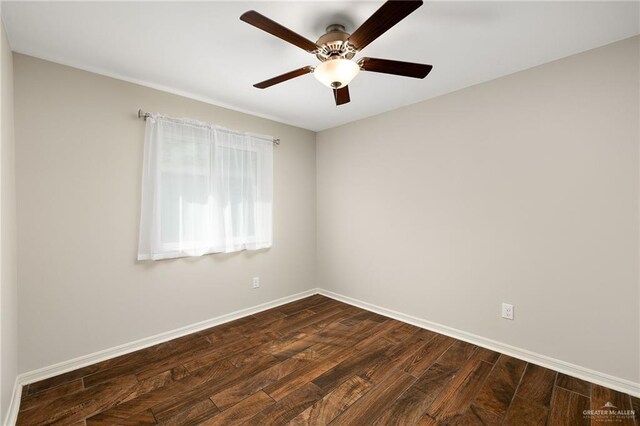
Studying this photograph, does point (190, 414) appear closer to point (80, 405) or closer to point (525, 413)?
point (80, 405)

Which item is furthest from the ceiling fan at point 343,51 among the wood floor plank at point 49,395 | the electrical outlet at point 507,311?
the wood floor plank at point 49,395

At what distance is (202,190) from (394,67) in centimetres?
209

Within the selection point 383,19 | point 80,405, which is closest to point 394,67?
point 383,19

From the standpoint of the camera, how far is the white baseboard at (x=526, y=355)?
6.36 feet

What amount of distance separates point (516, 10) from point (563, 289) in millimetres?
1929

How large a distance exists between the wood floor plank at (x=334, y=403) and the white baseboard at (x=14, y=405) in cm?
158

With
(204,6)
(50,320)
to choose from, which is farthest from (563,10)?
(50,320)

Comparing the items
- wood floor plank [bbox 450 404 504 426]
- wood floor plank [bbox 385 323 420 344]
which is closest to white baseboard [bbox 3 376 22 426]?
wood floor plank [bbox 450 404 504 426]

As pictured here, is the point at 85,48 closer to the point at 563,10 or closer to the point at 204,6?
the point at 204,6

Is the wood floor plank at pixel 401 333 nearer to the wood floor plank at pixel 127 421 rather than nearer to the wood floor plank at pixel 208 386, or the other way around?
the wood floor plank at pixel 208 386

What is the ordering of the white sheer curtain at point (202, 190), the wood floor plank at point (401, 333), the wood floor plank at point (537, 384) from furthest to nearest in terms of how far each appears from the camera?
1. the wood floor plank at point (401, 333)
2. the white sheer curtain at point (202, 190)
3. the wood floor plank at point (537, 384)

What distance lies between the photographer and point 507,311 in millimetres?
2432

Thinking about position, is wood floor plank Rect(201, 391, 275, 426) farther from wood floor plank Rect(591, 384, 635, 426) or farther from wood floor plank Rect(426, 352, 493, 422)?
wood floor plank Rect(591, 384, 635, 426)

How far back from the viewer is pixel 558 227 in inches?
85.5
